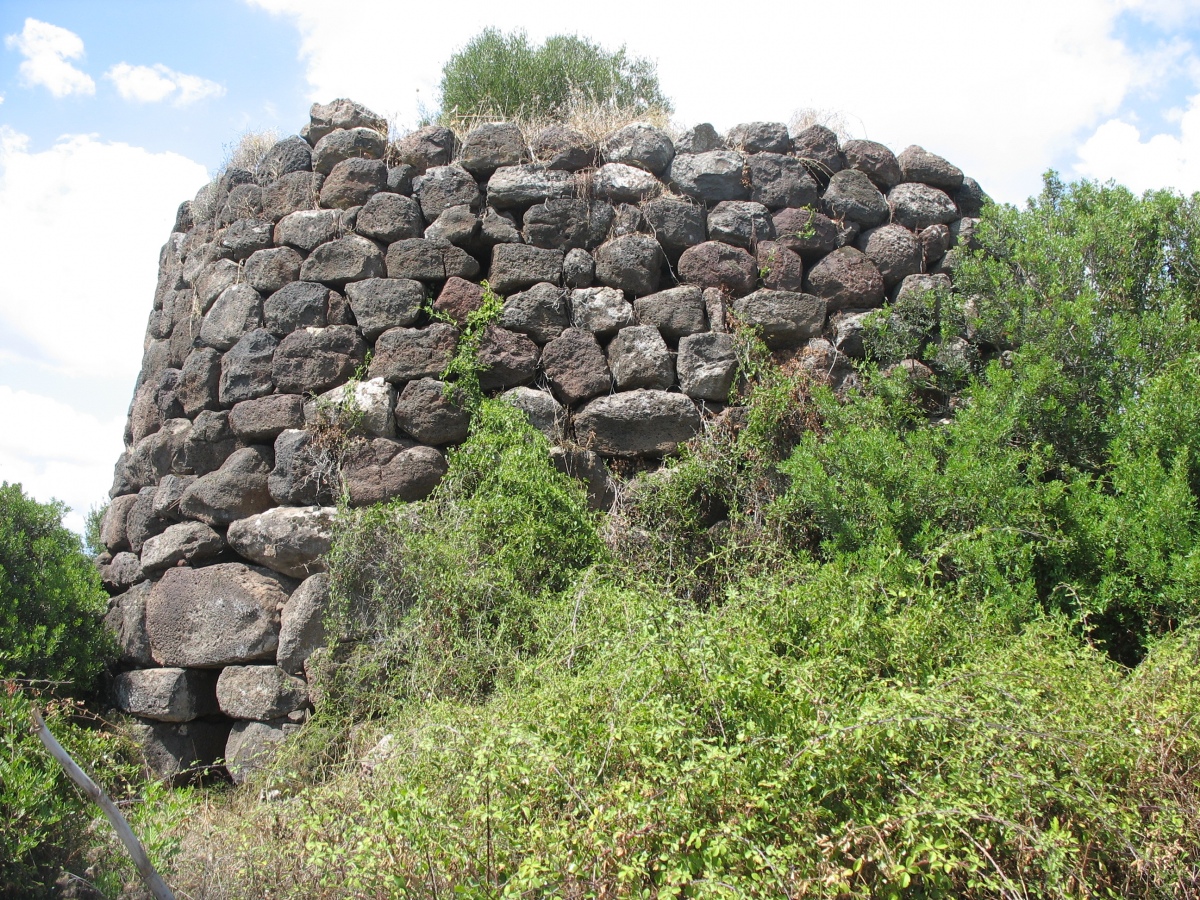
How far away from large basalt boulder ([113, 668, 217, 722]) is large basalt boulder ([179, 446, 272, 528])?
33.2 inches

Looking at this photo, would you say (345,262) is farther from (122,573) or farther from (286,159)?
(122,573)

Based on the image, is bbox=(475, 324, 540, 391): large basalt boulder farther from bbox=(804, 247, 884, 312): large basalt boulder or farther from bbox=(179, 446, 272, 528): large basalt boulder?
bbox=(804, 247, 884, 312): large basalt boulder

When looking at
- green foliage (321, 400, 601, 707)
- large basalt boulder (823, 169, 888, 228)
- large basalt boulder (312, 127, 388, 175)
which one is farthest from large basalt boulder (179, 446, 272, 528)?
large basalt boulder (823, 169, 888, 228)

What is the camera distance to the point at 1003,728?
2.22 meters

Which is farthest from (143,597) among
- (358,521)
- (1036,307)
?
(1036,307)

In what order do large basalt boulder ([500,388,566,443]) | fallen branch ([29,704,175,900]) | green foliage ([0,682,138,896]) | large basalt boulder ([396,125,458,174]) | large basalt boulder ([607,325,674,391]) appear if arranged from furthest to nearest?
large basalt boulder ([396,125,458,174])
large basalt boulder ([607,325,674,391])
large basalt boulder ([500,388,566,443])
green foliage ([0,682,138,896])
fallen branch ([29,704,175,900])

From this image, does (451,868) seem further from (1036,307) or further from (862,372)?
(1036,307)

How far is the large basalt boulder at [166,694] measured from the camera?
4.52 meters

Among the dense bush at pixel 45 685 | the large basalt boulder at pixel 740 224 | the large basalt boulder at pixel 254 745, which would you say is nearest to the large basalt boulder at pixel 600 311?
the large basalt boulder at pixel 740 224

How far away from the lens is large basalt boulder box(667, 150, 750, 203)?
17.7 feet

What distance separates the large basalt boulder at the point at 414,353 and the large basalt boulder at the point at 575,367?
56cm

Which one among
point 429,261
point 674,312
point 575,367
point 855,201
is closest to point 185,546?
point 429,261

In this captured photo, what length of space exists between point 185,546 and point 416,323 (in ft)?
5.94

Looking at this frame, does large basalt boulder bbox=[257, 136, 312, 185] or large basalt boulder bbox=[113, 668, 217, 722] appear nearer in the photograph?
large basalt boulder bbox=[113, 668, 217, 722]
